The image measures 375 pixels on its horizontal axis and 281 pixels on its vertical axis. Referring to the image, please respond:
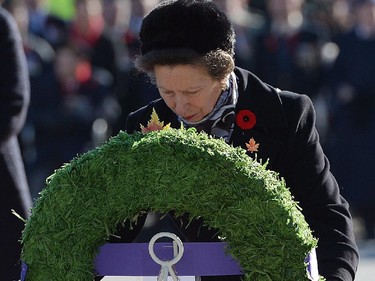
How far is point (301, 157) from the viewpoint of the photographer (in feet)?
13.0

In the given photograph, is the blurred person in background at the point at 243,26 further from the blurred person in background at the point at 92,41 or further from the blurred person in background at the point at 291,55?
the blurred person in background at the point at 92,41

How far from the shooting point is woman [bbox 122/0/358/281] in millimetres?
3855

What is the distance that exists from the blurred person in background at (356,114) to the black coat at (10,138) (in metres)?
6.13

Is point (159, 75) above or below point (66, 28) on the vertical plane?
below

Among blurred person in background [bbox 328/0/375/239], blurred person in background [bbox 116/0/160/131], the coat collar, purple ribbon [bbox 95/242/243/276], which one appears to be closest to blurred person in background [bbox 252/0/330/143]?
blurred person in background [bbox 328/0/375/239]

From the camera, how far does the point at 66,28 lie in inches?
444

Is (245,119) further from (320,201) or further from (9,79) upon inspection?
(9,79)

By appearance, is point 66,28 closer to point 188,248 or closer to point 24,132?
point 24,132

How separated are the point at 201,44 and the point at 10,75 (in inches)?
75.7

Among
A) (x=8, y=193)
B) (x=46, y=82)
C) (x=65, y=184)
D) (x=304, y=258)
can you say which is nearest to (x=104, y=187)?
(x=65, y=184)

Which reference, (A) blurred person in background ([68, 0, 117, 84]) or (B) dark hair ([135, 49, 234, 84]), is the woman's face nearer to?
(B) dark hair ([135, 49, 234, 84])

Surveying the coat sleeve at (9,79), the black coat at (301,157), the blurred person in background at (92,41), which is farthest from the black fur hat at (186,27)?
the blurred person in background at (92,41)

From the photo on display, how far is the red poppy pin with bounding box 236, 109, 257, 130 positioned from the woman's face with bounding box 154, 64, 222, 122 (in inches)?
4.5

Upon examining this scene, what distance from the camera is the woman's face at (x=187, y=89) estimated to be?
3912 mm
